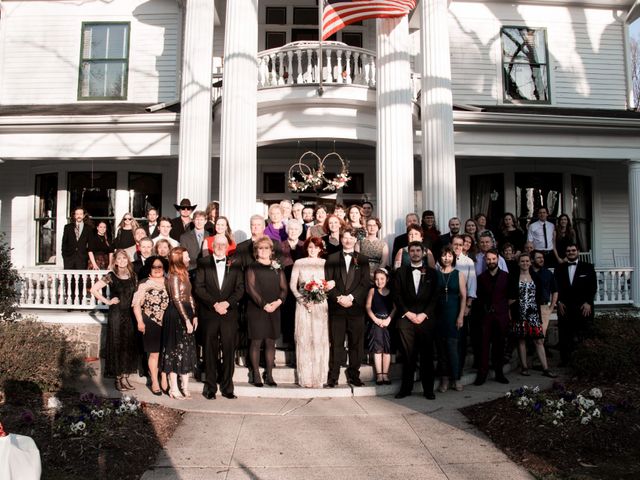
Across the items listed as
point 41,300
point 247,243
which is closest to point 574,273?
point 247,243

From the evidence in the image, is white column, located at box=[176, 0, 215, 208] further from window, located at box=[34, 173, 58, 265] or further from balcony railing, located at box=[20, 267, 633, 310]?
window, located at box=[34, 173, 58, 265]

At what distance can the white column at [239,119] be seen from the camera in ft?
32.0

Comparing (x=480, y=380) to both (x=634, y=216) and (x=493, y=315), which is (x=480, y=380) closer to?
(x=493, y=315)

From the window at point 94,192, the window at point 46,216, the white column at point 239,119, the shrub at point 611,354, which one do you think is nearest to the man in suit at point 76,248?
the window at point 94,192

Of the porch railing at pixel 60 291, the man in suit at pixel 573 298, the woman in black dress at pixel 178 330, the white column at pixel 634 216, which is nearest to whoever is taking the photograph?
the woman in black dress at pixel 178 330

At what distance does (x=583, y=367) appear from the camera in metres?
7.07

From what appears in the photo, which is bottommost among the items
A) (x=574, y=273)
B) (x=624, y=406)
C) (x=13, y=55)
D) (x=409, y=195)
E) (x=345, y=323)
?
(x=624, y=406)

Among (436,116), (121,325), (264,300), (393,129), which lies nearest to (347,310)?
(264,300)

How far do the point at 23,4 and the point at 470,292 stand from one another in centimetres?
1416

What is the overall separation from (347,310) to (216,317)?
1746 mm

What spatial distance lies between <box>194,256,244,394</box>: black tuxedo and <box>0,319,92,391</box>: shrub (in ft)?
6.04

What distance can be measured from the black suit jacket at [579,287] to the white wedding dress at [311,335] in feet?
14.4

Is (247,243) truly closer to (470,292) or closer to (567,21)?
(470,292)

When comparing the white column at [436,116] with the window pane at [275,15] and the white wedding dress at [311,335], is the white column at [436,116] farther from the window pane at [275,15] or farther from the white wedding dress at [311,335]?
the window pane at [275,15]
